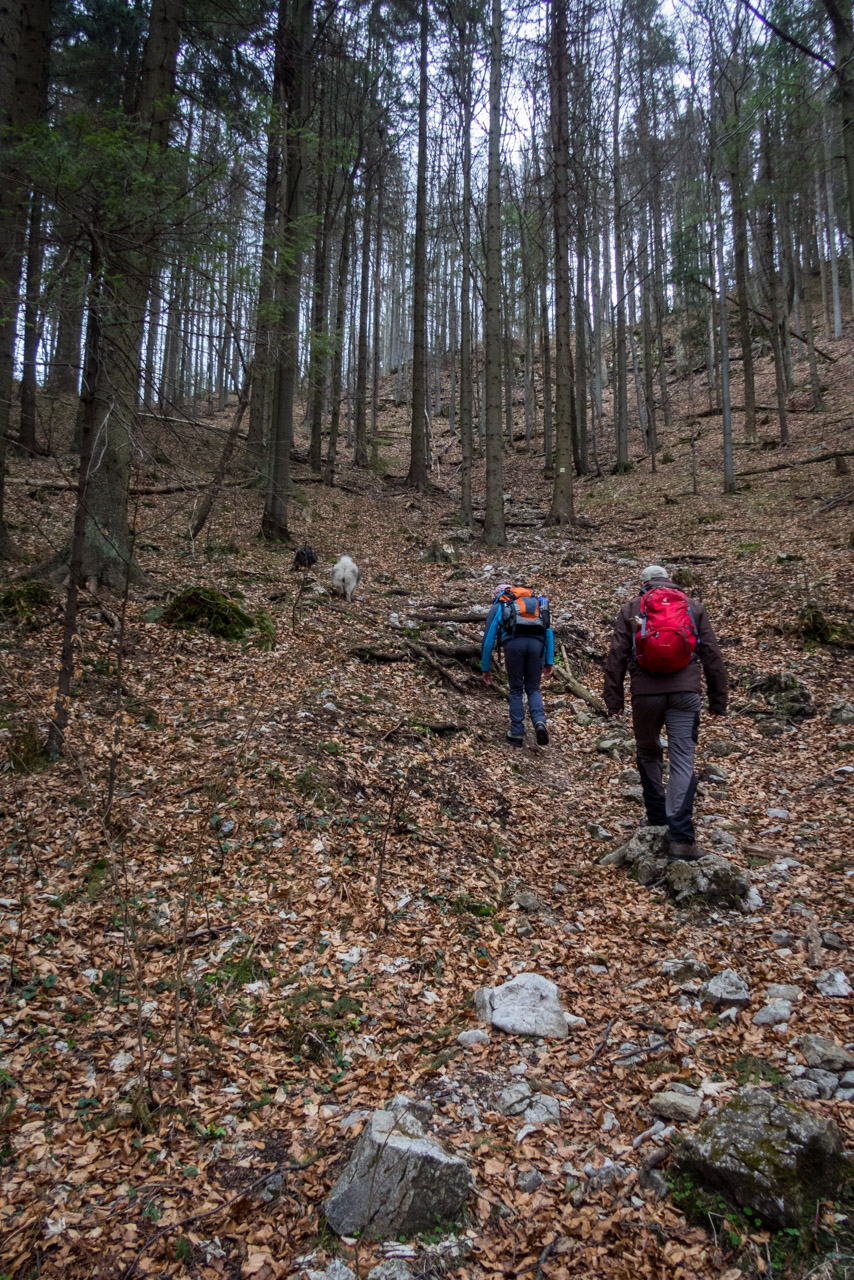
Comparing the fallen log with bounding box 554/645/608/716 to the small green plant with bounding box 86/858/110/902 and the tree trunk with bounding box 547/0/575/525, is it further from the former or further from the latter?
the tree trunk with bounding box 547/0/575/525

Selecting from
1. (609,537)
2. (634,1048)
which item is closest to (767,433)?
(609,537)

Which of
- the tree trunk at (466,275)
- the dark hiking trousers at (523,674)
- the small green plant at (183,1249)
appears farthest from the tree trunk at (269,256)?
the tree trunk at (466,275)

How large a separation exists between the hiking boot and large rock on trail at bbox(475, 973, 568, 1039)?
1.58 m

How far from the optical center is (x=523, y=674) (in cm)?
712

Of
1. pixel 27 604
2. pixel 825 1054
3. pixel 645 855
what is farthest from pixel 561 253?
pixel 825 1054

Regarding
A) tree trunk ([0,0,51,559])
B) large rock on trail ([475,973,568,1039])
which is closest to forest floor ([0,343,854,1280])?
large rock on trail ([475,973,568,1039])

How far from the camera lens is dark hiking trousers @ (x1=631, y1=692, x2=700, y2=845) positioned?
4.66m

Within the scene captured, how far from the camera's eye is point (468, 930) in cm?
412

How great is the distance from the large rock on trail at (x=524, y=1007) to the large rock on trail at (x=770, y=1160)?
960mm

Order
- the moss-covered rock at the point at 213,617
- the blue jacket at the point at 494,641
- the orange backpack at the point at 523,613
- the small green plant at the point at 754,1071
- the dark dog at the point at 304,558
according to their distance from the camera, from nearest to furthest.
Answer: the small green plant at the point at 754,1071 < the orange backpack at the point at 523,613 < the blue jacket at the point at 494,641 < the moss-covered rock at the point at 213,617 < the dark dog at the point at 304,558

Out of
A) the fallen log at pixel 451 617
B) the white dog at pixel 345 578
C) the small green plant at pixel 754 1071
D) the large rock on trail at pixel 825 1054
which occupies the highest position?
Answer: the white dog at pixel 345 578

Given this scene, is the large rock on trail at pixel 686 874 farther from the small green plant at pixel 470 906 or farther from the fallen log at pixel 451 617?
the fallen log at pixel 451 617

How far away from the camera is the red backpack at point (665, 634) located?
4707mm

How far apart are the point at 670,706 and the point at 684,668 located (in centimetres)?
31
